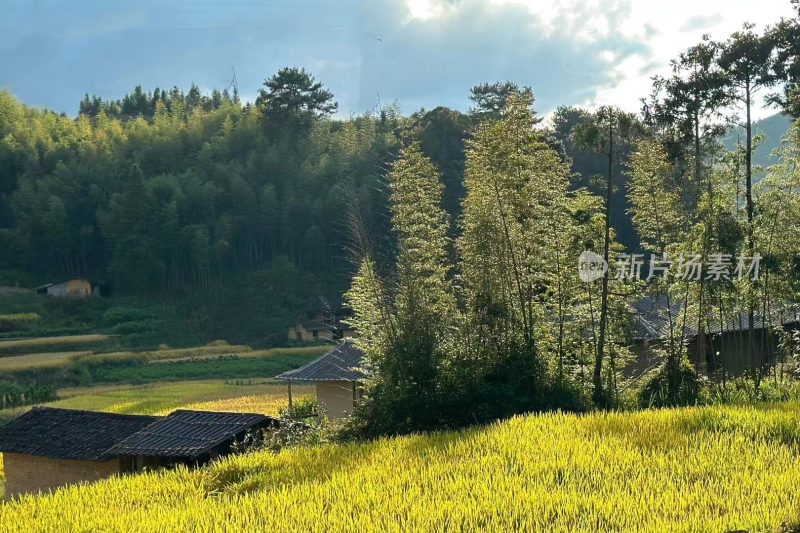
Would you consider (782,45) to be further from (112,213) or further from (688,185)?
(112,213)

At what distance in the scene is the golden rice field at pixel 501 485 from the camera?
201 inches

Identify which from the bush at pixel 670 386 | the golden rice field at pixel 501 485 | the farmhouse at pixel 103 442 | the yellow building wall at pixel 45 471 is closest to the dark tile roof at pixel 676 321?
the bush at pixel 670 386

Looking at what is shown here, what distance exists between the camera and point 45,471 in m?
14.9

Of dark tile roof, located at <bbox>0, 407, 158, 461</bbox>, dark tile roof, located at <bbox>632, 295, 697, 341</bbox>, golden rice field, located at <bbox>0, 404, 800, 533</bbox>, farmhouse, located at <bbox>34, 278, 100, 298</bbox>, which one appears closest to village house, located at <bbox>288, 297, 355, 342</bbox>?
farmhouse, located at <bbox>34, 278, 100, 298</bbox>

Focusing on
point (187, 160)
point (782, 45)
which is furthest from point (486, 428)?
point (187, 160)

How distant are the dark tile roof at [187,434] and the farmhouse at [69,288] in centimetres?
4114

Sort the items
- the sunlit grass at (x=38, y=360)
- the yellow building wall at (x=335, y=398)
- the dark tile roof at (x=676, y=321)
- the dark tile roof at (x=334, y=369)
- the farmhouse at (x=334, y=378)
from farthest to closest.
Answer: the sunlit grass at (x=38, y=360)
the yellow building wall at (x=335, y=398)
the farmhouse at (x=334, y=378)
the dark tile roof at (x=334, y=369)
the dark tile roof at (x=676, y=321)

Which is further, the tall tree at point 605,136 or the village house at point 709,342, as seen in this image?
the village house at point 709,342

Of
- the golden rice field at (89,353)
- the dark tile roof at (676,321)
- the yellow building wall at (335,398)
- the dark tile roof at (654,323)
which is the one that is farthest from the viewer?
the golden rice field at (89,353)

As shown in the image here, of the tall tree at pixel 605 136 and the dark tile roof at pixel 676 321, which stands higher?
the tall tree at pixel 605 136

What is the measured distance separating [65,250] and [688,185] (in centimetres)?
5020

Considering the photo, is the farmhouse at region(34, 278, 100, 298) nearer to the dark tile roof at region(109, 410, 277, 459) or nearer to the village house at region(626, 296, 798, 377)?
the dark tile roof at region(109, 410, 277, 459)

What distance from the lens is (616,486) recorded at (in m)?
5.73

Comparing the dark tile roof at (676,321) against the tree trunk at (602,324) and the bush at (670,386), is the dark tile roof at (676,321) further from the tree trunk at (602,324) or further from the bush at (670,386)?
the tree trunk at (602,324)
